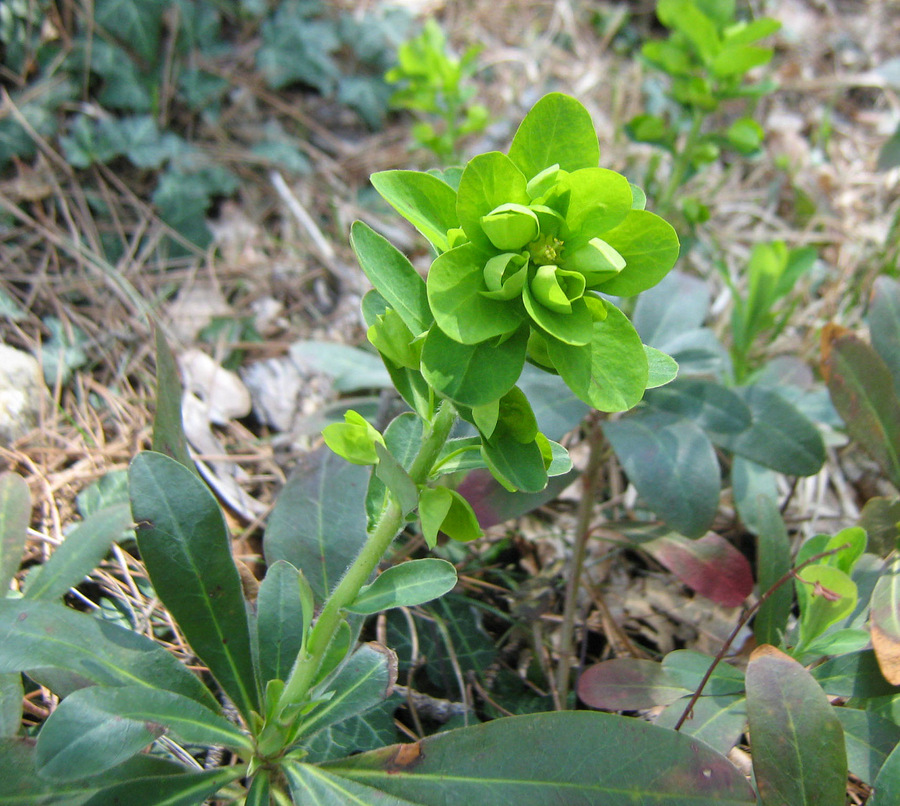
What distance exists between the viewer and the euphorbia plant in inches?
32.8

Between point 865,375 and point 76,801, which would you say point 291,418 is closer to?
point 76,801

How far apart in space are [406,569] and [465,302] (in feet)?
1.40

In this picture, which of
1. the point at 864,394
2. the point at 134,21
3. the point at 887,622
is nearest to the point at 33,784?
the point at 887,622

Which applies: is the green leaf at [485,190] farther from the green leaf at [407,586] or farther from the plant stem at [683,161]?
the plant stem at [683,161]

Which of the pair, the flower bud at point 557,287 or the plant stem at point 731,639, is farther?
the plant stem at point 731,639

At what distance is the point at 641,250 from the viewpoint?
86cm

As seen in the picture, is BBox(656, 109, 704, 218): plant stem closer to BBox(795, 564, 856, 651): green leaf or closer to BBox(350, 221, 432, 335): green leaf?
BBox(795, 564, 856, 651): green leaf

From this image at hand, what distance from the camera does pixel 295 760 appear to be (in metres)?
1.14

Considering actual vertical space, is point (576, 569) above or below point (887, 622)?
below

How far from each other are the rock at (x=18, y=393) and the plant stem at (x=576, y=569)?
4.66 ft

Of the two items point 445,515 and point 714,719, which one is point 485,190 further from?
point 714,719

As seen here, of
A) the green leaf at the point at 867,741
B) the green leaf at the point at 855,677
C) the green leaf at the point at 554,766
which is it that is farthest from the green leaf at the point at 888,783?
the green leaf at the point at 554,766

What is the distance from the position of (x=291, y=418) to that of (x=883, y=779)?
1.62 meters

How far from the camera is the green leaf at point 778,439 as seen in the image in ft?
5.27
